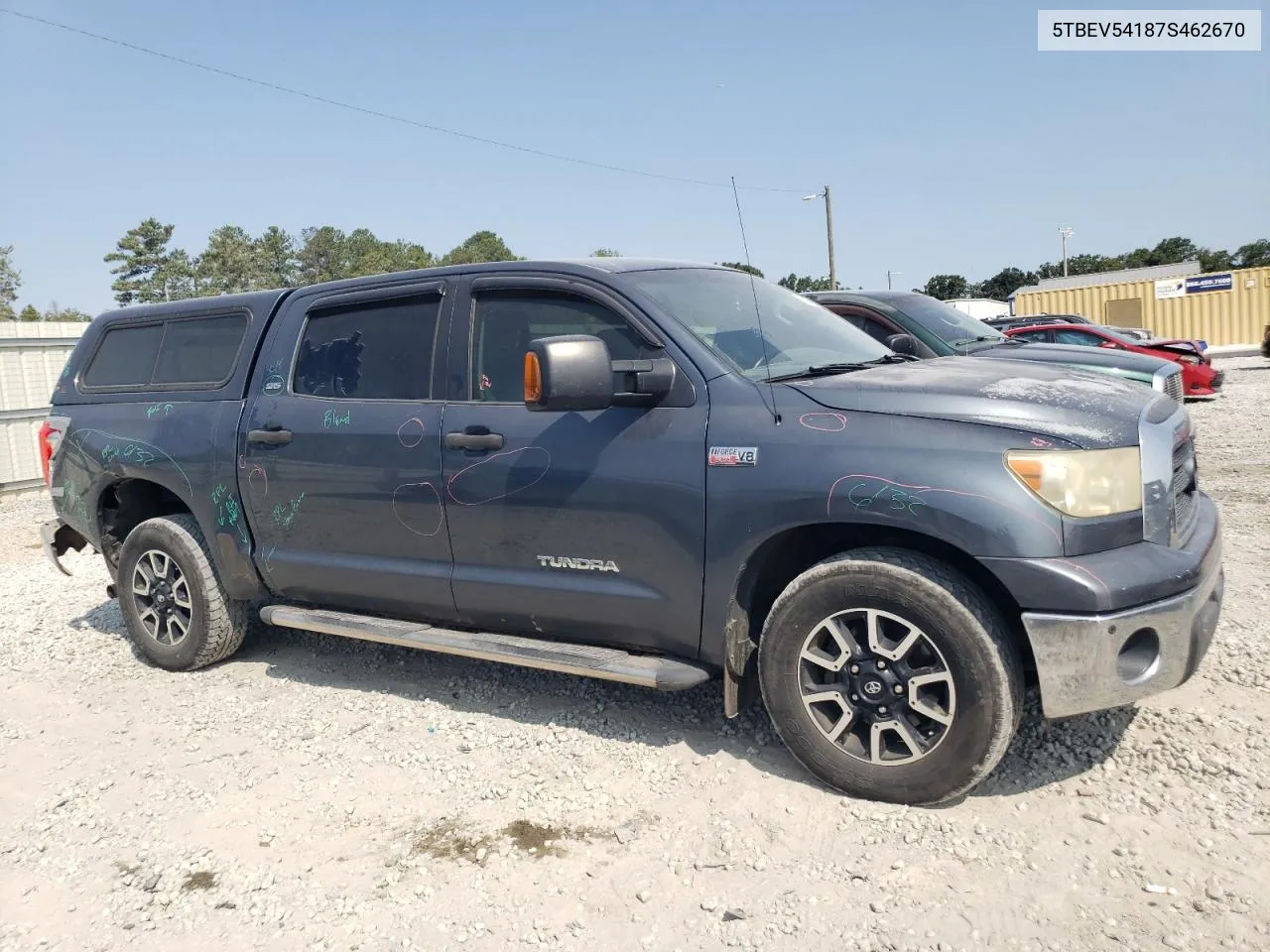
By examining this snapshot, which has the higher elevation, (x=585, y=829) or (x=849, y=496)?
(x=849, y=496)

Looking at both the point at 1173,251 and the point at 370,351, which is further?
the point at 1173,251

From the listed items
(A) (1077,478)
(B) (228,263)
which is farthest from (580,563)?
(B) (228,263)

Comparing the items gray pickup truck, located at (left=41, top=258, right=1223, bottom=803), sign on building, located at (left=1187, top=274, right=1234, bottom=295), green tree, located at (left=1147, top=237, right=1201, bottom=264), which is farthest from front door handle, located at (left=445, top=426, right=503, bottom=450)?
green tree, located at (left=1147, top=237, right=1201, bottom=264)

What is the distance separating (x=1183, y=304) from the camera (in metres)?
36.6

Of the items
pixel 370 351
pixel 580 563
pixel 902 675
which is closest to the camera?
pixel 902 675

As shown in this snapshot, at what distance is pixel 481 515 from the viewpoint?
3.93 metres

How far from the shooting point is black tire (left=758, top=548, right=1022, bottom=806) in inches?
119

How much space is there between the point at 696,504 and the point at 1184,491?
1736 mm

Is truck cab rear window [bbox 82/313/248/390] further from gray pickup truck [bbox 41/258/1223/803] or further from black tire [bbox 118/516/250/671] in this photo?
black tire [bbox 118/516/250/671]

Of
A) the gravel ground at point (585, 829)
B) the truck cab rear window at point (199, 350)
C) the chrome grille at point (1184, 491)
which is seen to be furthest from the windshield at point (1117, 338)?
the truck cab rear window at point (199, 350)

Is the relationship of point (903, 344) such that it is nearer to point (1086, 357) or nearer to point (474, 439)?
point (1086, 357)

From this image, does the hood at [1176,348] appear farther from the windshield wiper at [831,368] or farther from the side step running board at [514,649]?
the side step running board at [514,649]

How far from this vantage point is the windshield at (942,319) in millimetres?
8132

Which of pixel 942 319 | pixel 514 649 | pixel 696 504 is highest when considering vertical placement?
pixel 942 319
